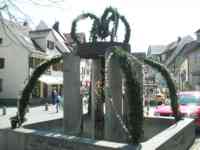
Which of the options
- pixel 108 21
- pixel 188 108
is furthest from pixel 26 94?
pixel 188 108

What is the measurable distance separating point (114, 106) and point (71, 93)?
143 cm

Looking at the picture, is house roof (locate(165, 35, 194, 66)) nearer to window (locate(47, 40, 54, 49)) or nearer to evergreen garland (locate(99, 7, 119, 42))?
window (locate(47, 40, 54, 49))

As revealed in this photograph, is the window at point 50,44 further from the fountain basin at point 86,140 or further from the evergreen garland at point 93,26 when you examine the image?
the evergreen garland at point 93,26

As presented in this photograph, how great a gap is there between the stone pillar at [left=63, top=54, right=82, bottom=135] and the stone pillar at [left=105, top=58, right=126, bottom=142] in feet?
4.03

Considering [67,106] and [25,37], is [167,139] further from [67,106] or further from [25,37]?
[25,37]

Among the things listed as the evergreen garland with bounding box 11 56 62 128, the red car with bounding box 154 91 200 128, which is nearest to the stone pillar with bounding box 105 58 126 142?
the evergreen garland with bounding box 11 56 62 128

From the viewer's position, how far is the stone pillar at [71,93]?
8.02 metres

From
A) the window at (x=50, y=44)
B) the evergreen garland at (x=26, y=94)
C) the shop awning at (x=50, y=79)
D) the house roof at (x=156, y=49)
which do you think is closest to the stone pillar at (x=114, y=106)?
the evergreen garland at (x=26, y=94)

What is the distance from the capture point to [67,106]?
26.5 feet

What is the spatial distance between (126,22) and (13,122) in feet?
13.3

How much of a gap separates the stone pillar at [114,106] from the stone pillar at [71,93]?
1.23 meters

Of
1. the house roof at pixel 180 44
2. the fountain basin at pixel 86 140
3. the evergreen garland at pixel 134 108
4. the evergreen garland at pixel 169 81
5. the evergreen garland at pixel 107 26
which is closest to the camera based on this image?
the fountain basin at pixel 86 140

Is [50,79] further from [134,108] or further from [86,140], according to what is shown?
[134,108]

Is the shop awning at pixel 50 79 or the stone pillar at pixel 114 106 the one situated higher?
the shop awning at pixel 50 79
